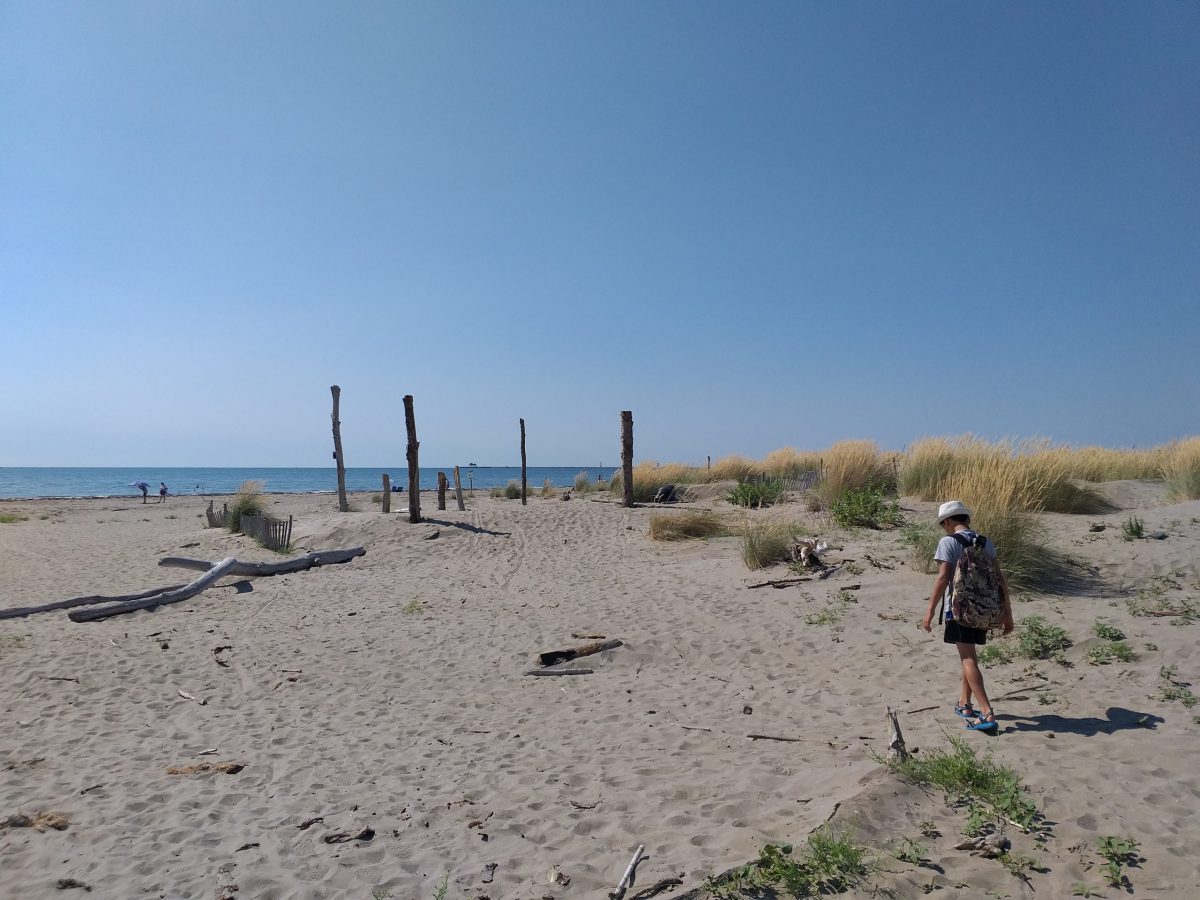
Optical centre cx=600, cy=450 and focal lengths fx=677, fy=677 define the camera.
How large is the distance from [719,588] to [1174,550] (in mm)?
5288

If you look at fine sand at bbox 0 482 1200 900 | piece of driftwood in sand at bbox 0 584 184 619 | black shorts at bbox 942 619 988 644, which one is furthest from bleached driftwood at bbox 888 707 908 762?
piece of driftwood in sand at bbox 0 584 184 619

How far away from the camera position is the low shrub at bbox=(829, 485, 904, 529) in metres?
11.3

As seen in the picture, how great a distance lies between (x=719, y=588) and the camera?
9328 millimetres

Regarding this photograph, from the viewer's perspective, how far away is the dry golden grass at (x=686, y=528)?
1299cm

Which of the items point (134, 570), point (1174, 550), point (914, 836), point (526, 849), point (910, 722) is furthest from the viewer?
point (134, 570)

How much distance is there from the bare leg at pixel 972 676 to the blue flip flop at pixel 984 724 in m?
0.05

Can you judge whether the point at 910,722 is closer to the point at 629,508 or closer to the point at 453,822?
the point at 453,822

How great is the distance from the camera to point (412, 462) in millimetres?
16609

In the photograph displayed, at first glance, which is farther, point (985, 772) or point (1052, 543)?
point (1052, 543)

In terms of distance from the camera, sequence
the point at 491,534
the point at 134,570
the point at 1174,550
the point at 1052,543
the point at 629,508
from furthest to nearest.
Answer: the point at 629,508
the point at 491,534
the point at 134,570
the point at 1052,543
the point at 1174,550

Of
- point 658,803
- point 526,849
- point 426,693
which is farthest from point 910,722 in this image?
point 426,693

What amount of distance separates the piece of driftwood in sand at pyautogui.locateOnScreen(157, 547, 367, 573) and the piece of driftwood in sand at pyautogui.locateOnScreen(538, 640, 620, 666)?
24.3 ft

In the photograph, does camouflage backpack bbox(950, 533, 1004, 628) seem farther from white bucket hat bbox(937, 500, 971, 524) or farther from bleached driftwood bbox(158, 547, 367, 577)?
bleached driftwood bbox(158, 547, 367, 577)

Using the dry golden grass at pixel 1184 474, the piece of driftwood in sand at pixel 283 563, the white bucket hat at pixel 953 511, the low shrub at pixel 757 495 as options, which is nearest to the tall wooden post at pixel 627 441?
the low shrub at pixel 757 495
